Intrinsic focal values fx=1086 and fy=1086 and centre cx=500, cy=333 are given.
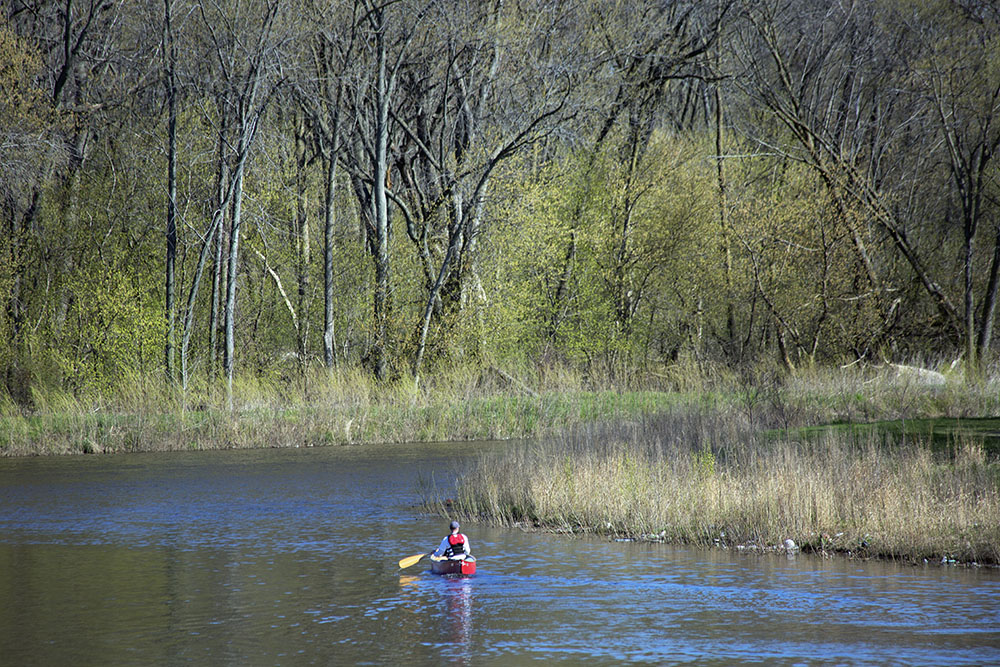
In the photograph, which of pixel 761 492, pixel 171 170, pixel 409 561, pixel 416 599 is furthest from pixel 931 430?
pixel 171 170

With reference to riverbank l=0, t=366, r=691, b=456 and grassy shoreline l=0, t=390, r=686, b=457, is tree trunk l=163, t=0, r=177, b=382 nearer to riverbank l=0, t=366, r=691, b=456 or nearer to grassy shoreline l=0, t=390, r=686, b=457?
riverbank l=0, t=366, r=691, b=456

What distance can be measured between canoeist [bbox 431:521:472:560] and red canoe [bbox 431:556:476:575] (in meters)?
0.04

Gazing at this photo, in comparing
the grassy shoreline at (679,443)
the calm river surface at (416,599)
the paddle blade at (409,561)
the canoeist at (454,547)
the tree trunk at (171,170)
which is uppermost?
the tree trunk at (171,170)

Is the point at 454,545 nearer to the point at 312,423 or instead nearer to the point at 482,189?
the point at 312,423

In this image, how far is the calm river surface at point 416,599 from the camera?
848 cm

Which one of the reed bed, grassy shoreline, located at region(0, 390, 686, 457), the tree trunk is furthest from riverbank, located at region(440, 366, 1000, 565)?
the tree trunk

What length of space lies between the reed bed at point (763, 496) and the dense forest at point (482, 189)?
12.6m

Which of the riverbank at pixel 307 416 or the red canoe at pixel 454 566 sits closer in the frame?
the red canoe at pixel 454 566

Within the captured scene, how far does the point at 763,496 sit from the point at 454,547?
387cm

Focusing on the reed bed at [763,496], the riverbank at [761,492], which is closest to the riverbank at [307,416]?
the riverbank at [761,492]

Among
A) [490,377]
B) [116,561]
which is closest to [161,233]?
[490,377]

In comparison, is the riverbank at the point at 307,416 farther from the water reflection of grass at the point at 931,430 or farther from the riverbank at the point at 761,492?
the riverbank at the point at 761,492

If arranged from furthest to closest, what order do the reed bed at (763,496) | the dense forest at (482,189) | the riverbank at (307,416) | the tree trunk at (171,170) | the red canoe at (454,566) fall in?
the dense forest at (482,189) → the tree trunk at (171,170) → the riverbank at (307,416) → the reed bed at (763,496) → the red canoe at (454,566)

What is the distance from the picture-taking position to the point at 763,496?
1267 centimetres
